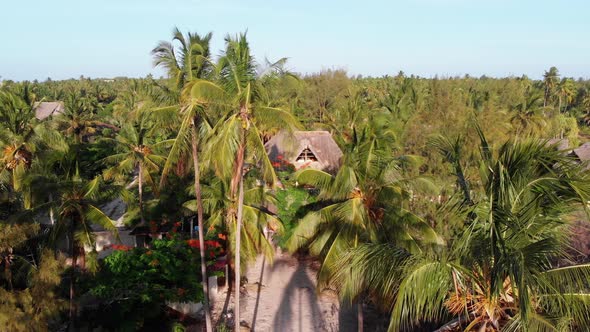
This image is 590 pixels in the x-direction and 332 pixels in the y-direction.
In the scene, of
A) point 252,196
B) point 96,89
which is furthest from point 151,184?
point 96,89

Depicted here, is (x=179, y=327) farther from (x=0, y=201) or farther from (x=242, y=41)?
(x=242, y=41)

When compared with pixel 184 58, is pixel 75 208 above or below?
below

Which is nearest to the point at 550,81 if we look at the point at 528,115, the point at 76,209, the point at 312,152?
the point at 528,115

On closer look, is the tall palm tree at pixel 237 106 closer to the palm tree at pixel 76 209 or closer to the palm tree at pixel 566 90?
the palm tree at pixel 76 209

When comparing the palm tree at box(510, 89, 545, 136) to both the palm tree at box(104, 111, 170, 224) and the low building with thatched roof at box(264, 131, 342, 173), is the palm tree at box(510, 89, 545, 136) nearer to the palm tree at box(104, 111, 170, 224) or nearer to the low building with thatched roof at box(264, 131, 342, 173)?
the low building with thatched roof at box(264, 131, 342, 173)

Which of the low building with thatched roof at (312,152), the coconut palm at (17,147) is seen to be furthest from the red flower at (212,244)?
the low building with thatched roof at (312,152)

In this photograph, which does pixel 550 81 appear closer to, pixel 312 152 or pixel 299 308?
pixel 312 152
